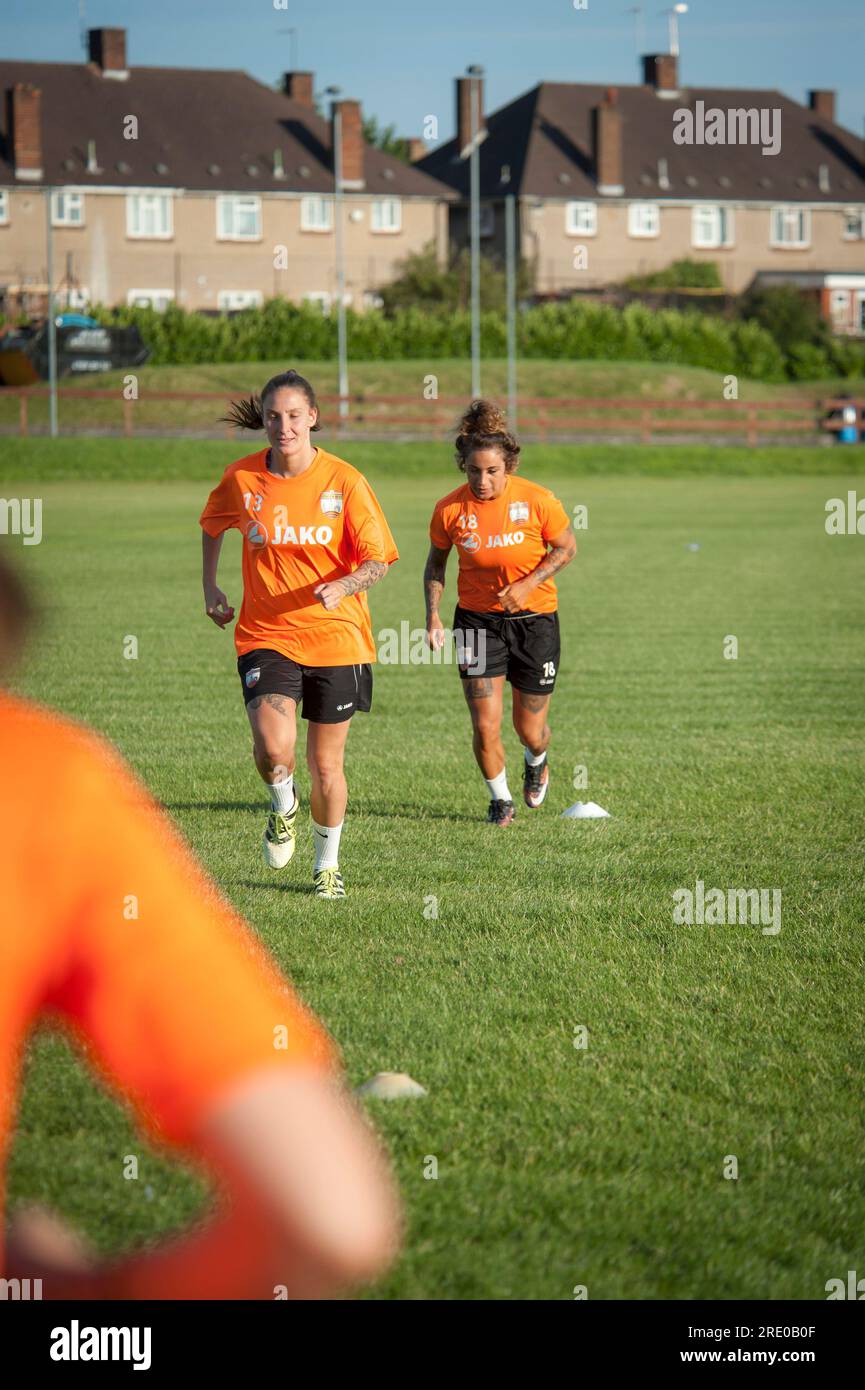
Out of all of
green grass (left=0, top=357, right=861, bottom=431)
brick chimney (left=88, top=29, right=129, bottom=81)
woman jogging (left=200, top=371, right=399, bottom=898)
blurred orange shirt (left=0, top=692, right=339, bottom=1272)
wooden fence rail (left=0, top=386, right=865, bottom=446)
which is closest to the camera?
blurred orange shirt (left=0, top=692, right=339, bottom=1272)

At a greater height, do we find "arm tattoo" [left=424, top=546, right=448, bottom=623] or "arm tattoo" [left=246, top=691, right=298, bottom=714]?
"arm tattoo" [left=424, top=546, right=448, bottom=623]

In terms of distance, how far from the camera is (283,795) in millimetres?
7211

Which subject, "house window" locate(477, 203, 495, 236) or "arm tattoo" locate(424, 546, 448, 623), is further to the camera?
"house window" locate(477, 203, 495, 236)

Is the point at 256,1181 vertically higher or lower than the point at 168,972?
lower

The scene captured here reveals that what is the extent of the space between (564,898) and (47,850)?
17.9 feet

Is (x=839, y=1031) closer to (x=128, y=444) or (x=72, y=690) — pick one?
(x=72, y=690)

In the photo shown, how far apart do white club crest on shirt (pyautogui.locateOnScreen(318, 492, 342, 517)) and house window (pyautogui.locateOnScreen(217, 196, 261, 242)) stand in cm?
6306

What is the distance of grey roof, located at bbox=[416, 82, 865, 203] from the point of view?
7294 cm

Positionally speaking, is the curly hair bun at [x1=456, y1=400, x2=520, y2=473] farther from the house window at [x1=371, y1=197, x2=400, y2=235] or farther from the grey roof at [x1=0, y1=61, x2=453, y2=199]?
the house window at [x1=371, y1=197, x2=400, y2=235]

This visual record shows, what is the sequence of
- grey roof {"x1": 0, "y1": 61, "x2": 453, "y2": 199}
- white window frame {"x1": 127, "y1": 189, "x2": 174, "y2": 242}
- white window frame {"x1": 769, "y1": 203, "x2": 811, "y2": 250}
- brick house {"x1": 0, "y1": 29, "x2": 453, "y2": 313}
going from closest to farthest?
brick house {"x1": 0, "y1": 29, "x2": 453, "y2": 313}
grey roof {"x1": 0, "y1": 61, "x2": 453, "y2": 199}
white window frame {"x1": 127, "y1": 189, "x2": 174, "y2": 242}
white window frame {"x1": 769, "y1": 203, "x2": 811, "y2": 250}

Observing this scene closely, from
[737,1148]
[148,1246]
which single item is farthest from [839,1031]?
[148,1246]

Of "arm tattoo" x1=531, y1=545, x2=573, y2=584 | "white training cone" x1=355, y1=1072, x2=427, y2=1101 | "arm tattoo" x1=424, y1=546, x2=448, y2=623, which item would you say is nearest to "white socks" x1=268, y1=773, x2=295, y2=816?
"arm tattoo" x1=424, y1=546, x2=448, y2=623
